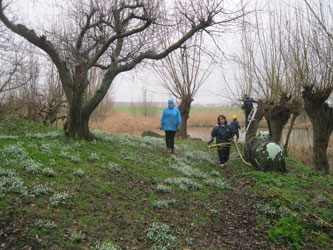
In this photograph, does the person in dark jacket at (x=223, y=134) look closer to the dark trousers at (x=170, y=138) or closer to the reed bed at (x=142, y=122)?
the dark trousers at (x=170, y=138)

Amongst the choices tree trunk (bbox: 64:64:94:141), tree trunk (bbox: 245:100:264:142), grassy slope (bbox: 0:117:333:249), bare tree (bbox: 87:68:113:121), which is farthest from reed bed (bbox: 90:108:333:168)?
grassy slope (bbox: 0:117:333:249)

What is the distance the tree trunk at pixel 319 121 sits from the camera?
1084 centimetres

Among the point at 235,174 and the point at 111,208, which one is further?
the point at 235,174

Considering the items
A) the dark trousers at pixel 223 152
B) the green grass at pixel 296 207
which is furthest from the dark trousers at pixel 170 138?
the green grass at pixel 296 207

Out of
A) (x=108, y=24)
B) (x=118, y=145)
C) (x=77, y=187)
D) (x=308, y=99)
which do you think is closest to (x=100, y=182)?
(x=77, y=187)

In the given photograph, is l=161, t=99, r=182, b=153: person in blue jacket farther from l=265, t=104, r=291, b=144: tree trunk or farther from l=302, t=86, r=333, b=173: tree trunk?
l=265, t=104, r=291, b=144: tree trunk

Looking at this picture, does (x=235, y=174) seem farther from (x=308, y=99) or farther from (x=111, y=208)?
(x=111, y=208)

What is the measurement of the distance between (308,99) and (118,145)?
333 inches

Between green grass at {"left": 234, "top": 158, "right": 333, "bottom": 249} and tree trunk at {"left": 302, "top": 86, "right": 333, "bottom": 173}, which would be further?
tree trunk at {"left": 302, "top": 86, "right": 333, "bottom": 173}

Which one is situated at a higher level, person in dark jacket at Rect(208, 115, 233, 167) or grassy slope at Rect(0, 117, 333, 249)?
person in dark jacket at Rect(208, 115, 233, 167)

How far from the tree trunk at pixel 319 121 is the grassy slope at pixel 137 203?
81.1 inches

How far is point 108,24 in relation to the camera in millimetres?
10422

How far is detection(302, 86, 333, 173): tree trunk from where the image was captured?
1084 centimetres

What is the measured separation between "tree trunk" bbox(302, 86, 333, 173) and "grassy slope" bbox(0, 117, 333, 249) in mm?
2060
